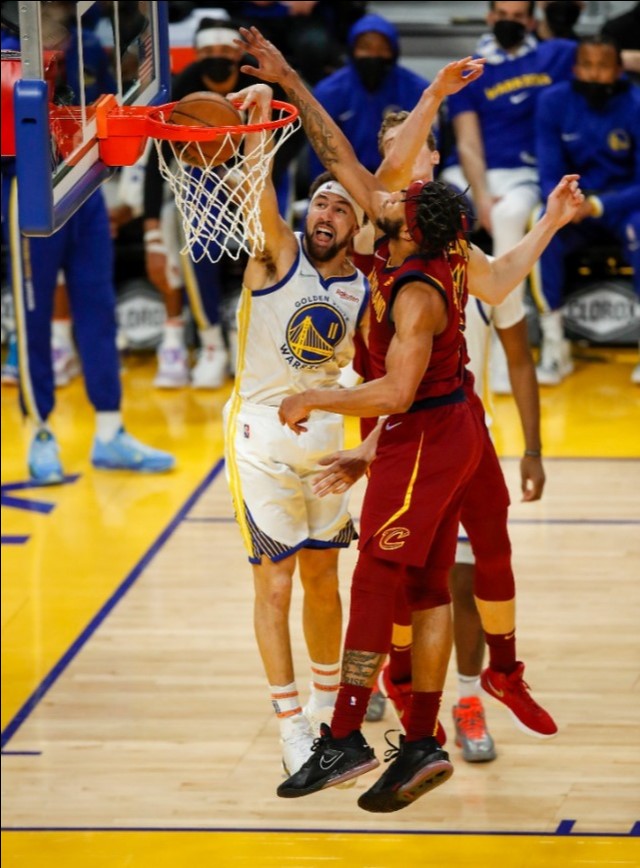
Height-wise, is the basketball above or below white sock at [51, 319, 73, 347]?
above

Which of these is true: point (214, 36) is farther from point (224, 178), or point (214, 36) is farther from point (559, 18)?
point (224, 178)

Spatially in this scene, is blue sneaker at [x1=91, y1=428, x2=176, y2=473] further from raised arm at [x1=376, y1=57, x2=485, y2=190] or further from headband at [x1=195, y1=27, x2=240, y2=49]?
raised arm at [x1=376, y1=57, x2=485, y2=190]

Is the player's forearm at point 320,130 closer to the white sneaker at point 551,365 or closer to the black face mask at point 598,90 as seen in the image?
the black face mask at point 598,90

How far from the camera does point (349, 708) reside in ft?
16.4

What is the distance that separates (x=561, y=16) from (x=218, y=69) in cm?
280

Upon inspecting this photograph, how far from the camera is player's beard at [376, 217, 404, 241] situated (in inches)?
195

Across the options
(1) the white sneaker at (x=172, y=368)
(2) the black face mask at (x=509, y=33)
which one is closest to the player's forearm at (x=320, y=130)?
(2) the black face mask at (x=509, y=33)

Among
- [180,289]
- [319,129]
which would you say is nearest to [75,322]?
[180,289]

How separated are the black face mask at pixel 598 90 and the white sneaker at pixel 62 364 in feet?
13.5

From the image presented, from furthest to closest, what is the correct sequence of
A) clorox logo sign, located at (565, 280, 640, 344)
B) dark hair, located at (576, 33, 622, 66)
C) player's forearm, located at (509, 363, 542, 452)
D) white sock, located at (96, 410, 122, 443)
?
clorox logo sign, located at (565, 280, 640, 344)
dark hair, located at (576, 33, 622, 66)
white sock, located at (96, 410, 122, 443)
player's forearm, located at (509, 363, 542, 452)

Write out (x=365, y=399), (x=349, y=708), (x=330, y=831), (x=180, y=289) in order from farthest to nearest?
1. (x=180, y=289)
2. (x=330, y=831)
3. (x=349, y=708)
4. (x=365, y=399)

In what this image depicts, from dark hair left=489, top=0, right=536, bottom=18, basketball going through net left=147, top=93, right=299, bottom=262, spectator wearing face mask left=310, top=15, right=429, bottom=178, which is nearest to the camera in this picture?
basketball going through net left=147, top=93, right=299, bottom=262

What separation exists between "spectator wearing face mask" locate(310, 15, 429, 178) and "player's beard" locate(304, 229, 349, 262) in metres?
5.56

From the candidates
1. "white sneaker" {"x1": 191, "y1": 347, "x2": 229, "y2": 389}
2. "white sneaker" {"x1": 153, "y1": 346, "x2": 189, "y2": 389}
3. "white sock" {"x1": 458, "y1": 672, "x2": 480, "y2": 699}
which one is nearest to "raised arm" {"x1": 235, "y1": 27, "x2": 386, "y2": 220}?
"white sock" {"x1": 458, "y1": 672, "x2": 480, "y2": 699}
